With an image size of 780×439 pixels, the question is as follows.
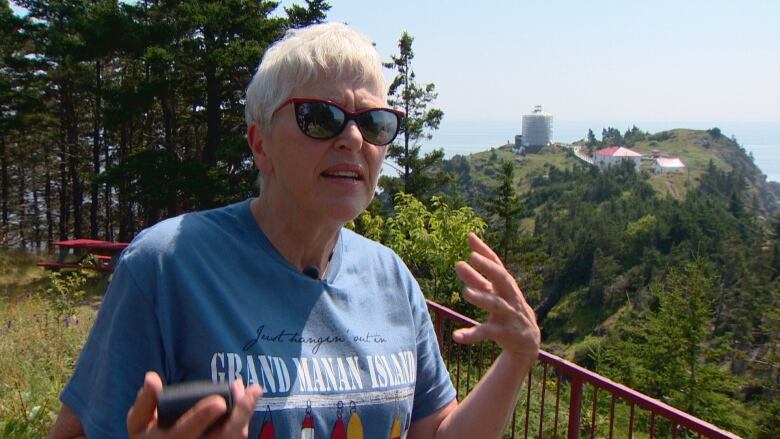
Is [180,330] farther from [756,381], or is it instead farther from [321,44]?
[756,381]

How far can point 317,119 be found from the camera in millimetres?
1447

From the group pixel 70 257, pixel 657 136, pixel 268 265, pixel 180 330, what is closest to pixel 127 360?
pixel 180 330

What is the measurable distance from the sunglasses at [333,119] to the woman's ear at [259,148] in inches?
3.8

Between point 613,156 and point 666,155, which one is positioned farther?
point 613,156

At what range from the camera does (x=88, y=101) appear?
28.8 m

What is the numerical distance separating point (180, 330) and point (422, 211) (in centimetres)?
672

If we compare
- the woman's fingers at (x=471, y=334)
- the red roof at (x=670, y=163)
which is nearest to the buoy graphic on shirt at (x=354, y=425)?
the woman's fingers at (x=471, y=334)

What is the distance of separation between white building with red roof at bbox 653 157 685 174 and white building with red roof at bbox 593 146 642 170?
554cm

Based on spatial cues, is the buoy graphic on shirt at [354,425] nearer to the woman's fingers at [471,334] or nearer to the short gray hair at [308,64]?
the woman's fingers at [471,334]

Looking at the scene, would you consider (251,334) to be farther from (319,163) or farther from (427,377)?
(427,377)

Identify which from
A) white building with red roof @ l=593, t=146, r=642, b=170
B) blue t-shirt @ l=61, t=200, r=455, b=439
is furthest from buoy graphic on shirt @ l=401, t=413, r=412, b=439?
white building with red roof @ l=593, t=146, r=642, b=170

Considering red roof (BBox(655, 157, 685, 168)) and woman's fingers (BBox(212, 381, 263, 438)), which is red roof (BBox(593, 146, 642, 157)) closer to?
red roof (BBox(655, 157, 685, 168))

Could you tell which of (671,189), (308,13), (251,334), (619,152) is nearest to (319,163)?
(251,334)

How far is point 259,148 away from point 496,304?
671 mm
